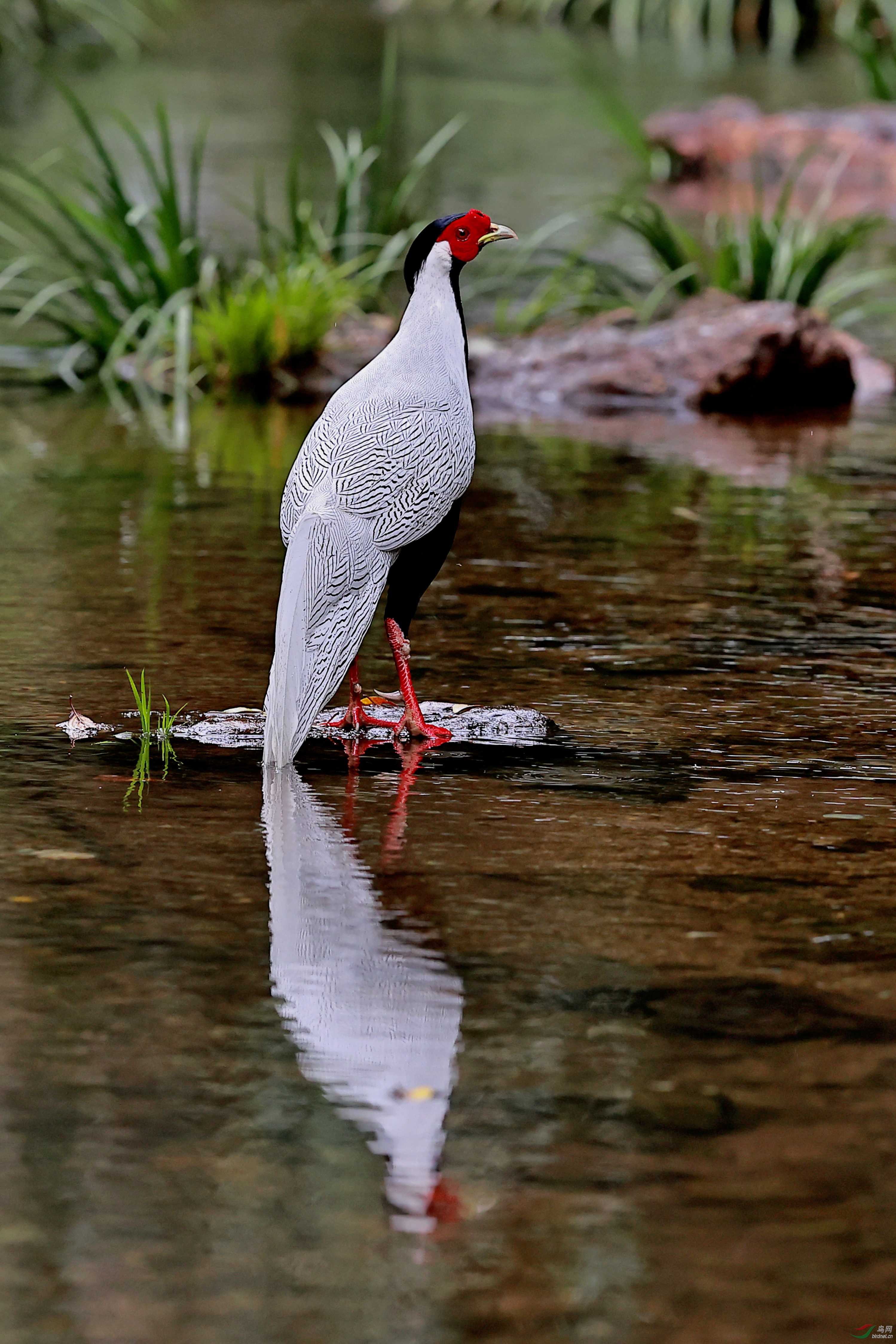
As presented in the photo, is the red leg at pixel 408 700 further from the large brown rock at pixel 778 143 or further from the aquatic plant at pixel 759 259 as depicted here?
the large brown rock at pixel 778 143

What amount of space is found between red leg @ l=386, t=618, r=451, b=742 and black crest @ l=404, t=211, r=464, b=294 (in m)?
0.76

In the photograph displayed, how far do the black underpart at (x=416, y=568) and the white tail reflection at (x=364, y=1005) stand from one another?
79 centimetres

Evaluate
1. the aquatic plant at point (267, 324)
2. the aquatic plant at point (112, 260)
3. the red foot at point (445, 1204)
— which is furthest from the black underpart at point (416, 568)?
the aquatic plant at point (112, 260)

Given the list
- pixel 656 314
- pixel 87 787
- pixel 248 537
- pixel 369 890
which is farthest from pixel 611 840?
pixel 656 314

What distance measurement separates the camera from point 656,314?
1082 centimetres

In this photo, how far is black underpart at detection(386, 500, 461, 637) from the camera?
435 centimetres

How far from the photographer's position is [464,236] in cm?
450

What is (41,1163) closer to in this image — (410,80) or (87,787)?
(87,787)

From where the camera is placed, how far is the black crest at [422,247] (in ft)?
14.7

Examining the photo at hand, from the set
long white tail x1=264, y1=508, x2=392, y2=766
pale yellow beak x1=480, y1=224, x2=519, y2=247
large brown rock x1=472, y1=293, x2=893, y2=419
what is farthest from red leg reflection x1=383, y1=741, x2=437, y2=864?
large brown rock x1=472, y1=293, x2=893, y2=419

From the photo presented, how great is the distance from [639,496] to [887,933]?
4293mm

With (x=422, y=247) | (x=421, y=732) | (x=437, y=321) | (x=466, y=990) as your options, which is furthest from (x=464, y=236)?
(x=466, y=990)

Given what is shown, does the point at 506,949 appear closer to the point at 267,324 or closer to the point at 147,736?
the point at 147,736

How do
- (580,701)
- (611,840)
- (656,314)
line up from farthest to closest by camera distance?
(656,314) → (580,701) → (611,840)
